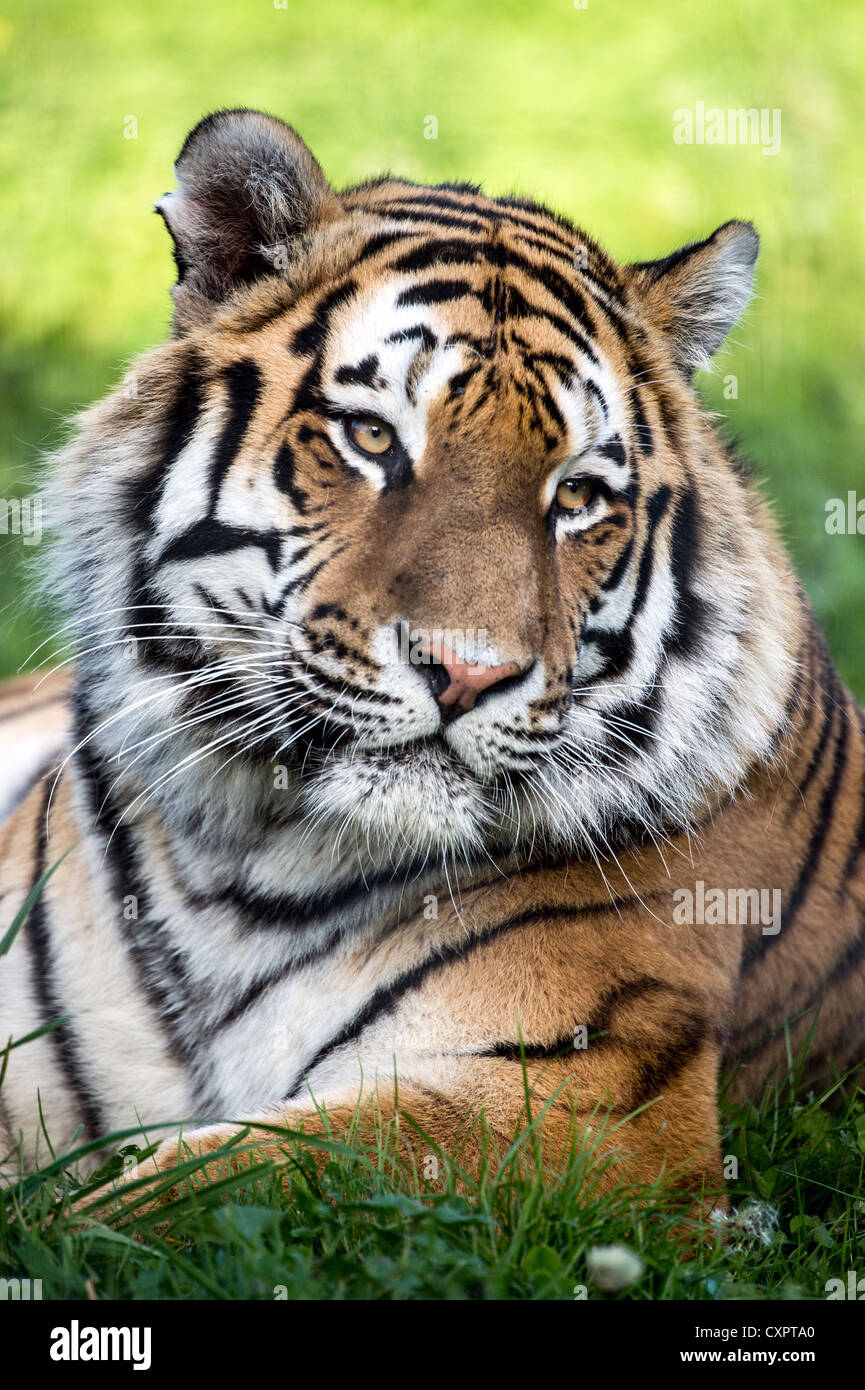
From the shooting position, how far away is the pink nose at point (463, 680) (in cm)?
168

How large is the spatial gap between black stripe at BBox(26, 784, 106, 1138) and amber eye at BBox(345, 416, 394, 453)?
3.09 feet

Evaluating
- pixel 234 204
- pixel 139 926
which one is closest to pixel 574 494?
pixel 234 204

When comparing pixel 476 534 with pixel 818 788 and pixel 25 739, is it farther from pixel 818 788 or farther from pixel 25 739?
pixel 25 739

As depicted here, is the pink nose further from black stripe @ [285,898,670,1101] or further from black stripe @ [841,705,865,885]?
black stripe @ [841,705,865,885]

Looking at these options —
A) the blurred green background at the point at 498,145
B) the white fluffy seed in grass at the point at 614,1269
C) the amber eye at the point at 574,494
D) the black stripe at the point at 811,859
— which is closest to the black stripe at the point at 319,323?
the amber eye at the point at 574,494

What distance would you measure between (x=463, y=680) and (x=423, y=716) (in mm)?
74

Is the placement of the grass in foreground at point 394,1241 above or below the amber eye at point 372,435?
below

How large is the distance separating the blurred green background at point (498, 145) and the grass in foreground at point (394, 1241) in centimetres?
281

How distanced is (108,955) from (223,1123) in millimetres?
504

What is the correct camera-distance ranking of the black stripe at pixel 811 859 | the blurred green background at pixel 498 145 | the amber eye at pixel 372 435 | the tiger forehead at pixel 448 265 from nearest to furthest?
the amber eye at pixel 372 435, the tiger forehead at pixel 448 265, the black stripe at pixel 811 859, the blurred green background at pixel 498 145

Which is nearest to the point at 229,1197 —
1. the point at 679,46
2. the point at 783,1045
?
the point at 783,1045

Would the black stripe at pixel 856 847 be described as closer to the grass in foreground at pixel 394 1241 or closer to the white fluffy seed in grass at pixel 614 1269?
the grass in foreground at pixel 394 1241

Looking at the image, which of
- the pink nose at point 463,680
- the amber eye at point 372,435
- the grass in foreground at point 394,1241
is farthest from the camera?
the amber eye at point 372,435

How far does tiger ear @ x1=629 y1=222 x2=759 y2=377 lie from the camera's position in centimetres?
218
